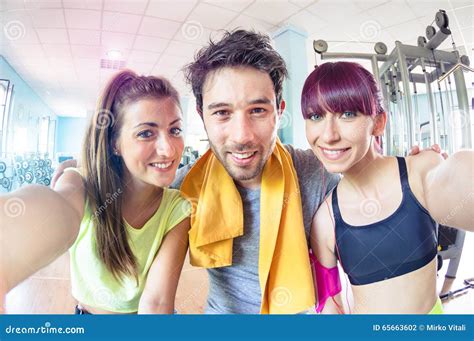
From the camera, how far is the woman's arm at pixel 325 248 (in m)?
0.48

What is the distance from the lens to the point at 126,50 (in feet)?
1.60

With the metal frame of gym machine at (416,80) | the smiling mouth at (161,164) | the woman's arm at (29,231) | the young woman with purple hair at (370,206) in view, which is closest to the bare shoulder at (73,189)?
the woman's arm at (29,231)

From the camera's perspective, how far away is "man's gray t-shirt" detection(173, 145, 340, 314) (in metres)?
0.50

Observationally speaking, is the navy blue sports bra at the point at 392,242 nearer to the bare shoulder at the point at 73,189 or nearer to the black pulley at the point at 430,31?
the black pulley at the point at 430,31

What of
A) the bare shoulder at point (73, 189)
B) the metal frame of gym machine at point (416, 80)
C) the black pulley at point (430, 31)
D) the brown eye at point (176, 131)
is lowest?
the bare shoulder at point (73, 189)

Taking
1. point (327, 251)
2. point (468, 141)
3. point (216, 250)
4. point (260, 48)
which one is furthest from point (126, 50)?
point (468, 141)

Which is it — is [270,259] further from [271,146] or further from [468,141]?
[468,141]

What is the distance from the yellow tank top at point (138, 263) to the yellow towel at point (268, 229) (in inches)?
1.5


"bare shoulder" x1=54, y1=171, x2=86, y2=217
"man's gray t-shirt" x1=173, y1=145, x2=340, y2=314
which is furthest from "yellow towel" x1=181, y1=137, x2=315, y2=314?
"bare shoulder" x1=54, y1=171, x2=86, y2=217

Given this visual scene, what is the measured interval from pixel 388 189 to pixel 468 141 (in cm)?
22

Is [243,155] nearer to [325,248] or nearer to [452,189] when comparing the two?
[325,248]

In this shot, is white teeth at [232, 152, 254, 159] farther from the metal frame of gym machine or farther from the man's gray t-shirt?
the metal frame of gym machine

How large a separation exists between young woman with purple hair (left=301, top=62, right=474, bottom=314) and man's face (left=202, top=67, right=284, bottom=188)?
7cm
